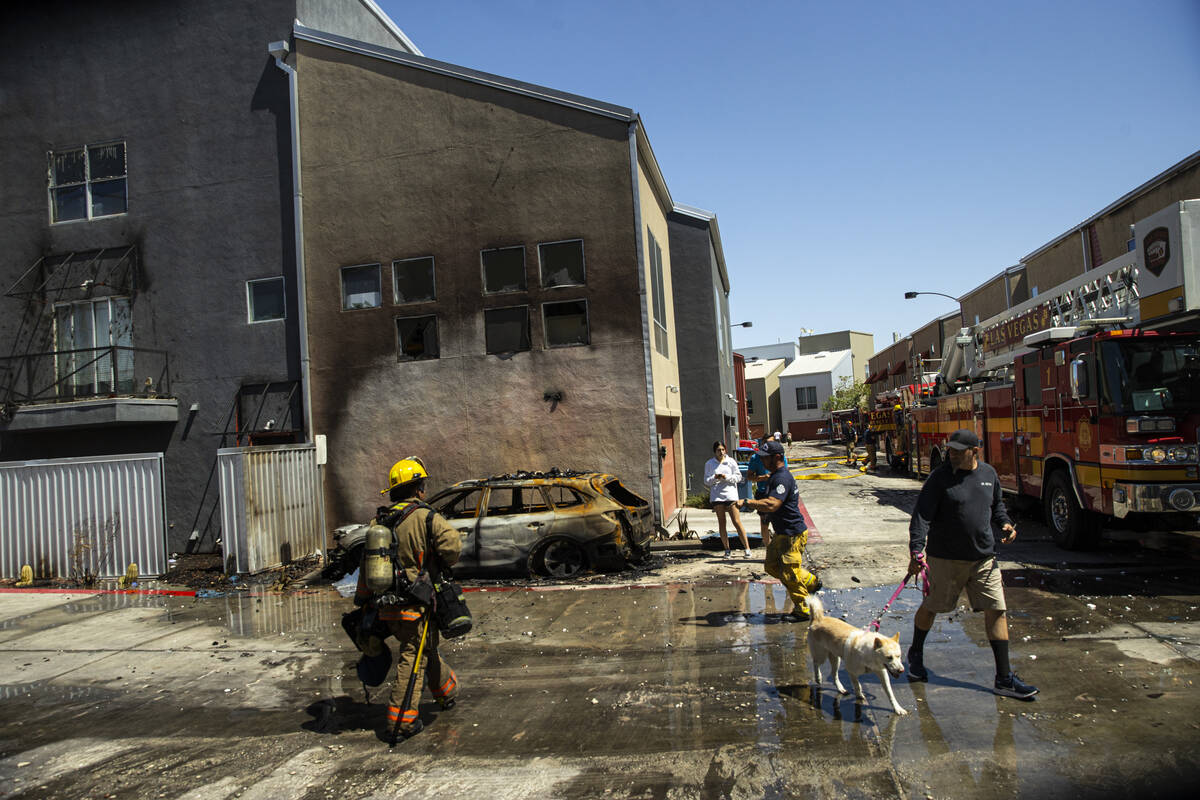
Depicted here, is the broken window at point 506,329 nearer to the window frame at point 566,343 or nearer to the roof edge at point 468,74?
the window frame at point 566,343

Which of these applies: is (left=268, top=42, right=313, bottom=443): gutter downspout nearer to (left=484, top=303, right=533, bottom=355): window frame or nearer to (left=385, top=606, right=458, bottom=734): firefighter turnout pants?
(left=484, top=303, right=533, bottom=355): window frame

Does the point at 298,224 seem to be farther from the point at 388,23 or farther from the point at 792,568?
the point at 792,568

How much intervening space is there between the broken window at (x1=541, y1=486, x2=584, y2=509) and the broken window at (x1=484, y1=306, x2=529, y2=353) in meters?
4.24

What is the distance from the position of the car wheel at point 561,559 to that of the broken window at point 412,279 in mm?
6321

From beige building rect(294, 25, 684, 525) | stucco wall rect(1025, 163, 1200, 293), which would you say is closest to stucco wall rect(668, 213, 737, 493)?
beige building rect(294, 25, 684, 525)

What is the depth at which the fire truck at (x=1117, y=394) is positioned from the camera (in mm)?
8836

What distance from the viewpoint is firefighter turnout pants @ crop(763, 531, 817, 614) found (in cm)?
758

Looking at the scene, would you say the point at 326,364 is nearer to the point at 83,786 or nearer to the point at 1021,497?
the point at 83,786

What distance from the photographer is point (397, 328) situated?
14836 millimetres

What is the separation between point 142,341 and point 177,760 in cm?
1314

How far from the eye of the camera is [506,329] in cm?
1448

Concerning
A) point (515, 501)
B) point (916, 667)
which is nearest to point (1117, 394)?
point (916, 667)

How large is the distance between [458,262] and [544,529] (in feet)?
20.5

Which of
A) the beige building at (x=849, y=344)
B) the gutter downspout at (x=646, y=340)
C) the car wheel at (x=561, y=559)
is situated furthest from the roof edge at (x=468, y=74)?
the beige building at (x=849, y=344)
